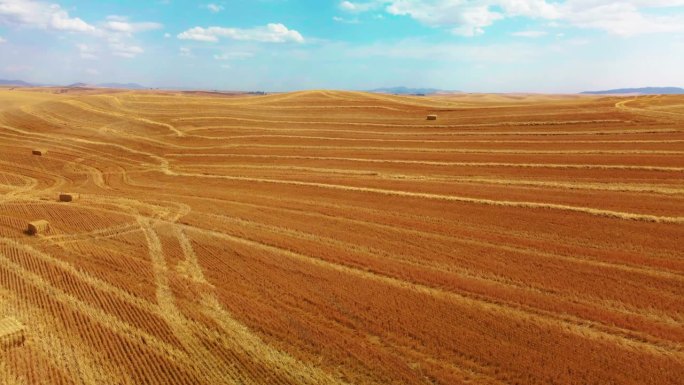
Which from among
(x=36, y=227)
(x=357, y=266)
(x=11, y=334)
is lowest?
(x=11, y=334)

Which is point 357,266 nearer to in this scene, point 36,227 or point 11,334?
point 11,334

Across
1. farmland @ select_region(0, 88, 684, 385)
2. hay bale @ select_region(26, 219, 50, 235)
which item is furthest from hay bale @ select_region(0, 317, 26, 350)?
hay bale @ select_region(26, 219, 50, 235)

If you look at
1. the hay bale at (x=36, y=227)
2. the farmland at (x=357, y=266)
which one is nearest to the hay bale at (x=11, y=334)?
the farmland at (x=357, y=266)

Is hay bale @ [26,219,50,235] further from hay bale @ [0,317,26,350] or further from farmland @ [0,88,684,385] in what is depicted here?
hay bale @ [0,317,26,350]

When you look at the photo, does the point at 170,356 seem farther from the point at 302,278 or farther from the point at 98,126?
the point at 98,126

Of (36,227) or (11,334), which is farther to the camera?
(36,227)

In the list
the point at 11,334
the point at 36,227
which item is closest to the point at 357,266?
the point at 11,334
